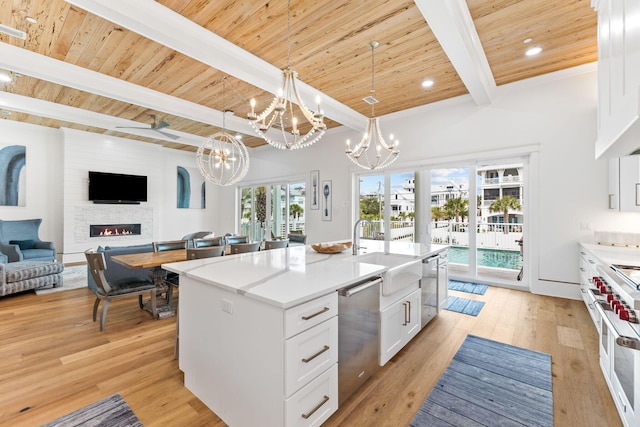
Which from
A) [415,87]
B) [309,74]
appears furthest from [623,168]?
[309,74]

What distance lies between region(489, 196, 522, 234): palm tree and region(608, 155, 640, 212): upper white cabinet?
113 centimetres

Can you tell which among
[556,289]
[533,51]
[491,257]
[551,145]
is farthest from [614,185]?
[491,257]

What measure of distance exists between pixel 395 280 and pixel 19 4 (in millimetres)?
4050

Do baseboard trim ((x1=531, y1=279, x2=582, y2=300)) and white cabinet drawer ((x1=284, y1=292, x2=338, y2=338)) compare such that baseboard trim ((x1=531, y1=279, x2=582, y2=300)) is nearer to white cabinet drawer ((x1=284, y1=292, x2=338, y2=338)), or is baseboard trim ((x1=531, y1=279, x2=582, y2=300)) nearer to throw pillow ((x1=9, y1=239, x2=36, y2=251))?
white cabinet drawer ((x1=284, y1=292, x2=338, y2=338))

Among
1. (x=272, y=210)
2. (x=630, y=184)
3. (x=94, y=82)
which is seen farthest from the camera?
(x=272, y=210)

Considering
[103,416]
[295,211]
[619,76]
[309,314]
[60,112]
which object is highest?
[60,112]

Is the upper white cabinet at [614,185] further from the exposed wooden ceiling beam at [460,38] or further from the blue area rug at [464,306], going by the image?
the blue area rug at [464,306]

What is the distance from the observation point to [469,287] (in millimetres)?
4469

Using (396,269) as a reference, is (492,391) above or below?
below

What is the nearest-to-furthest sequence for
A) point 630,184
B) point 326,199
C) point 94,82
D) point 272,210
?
point 630,184
point 94,82
point 326,199
point 272,210

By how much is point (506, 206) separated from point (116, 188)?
28.3 ft

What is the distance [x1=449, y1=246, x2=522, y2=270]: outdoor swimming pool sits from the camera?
191 inches

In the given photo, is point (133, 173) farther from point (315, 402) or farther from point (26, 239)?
point (315, 402)

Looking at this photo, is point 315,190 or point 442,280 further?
point 315,190
